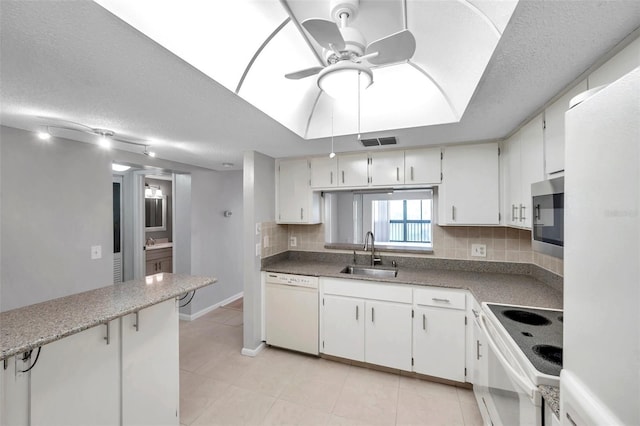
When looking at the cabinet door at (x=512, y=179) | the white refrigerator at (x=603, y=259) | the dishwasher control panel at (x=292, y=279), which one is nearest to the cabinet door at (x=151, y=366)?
the dishwasher control panel at (x=292, y=279)

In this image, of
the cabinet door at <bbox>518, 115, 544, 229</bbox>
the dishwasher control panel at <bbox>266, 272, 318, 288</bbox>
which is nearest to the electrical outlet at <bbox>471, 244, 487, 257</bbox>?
the cabinet door at <bbox>518, 115, 544, 229</bbox>

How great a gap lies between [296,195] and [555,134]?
2.30 meters

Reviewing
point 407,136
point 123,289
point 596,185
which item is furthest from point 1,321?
point 407,136

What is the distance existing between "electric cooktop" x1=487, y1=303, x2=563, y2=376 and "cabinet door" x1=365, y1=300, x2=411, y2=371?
82 centimetres

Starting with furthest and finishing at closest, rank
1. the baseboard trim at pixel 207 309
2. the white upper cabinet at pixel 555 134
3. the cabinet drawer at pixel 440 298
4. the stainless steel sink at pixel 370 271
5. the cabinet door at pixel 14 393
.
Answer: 1. the baseboard trim at pixel 207 309
2. the stainless steel sink at pixel 370 271
3. the cabinet drawer at pixel 440 298
4. the white upper cabinet at pixel 555 134
5. the cabinet door at pixel 14 393

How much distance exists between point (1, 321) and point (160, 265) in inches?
137

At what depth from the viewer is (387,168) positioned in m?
2.74

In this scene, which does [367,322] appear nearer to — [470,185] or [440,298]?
[440,298]

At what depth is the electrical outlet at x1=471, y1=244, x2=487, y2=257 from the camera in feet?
8.60

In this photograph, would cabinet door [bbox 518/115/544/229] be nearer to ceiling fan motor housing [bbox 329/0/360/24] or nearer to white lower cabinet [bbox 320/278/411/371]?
white lower cabinet [bbox 320/278/411/371]

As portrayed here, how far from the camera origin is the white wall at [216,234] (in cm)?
370

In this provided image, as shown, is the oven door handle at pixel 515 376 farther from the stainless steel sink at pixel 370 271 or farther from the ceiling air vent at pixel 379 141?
the ceiling air vent at pixel 379 141

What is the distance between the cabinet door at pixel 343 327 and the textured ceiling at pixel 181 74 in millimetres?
1628

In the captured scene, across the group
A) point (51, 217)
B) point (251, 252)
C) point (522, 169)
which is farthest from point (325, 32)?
point (51, 217)
